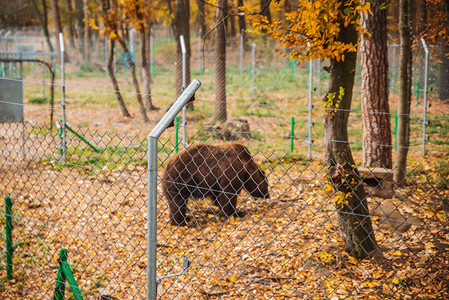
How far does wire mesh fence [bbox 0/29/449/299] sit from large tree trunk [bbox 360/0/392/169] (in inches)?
21.9

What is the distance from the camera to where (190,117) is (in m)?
12.9

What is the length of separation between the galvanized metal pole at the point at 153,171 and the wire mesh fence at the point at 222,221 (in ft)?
0.66

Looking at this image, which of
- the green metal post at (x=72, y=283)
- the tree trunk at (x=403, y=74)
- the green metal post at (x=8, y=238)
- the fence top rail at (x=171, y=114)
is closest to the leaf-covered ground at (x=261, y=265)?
the green metal post at (x=8, y=238)

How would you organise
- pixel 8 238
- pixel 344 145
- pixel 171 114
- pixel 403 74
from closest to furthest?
1. pixel 171 114
2. pixel 344 145
3. pixel 8 238
4. pixel 403 74

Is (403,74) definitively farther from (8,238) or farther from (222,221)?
(8,238)

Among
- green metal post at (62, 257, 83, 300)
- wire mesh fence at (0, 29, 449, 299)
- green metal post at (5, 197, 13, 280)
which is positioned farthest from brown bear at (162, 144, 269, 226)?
green metal post at (62, 257, 83, 300)

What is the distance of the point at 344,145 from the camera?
14.2ft

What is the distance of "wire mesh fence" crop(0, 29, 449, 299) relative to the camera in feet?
13.4

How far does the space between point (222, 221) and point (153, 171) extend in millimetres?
4266

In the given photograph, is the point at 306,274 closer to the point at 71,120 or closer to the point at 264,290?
the point at 264,290

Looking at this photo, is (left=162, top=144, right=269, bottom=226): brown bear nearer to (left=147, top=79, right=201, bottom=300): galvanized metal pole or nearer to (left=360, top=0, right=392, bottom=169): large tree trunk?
(left=360, top=0, right=392, bottom=169): large tree trunk

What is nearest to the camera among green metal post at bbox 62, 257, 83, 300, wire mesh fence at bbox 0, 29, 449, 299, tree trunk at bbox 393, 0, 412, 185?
green metal post at bbox 62, 257, 83, 300

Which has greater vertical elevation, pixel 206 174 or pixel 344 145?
pixel 344 145

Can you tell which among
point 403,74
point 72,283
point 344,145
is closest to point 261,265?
point 344,145
